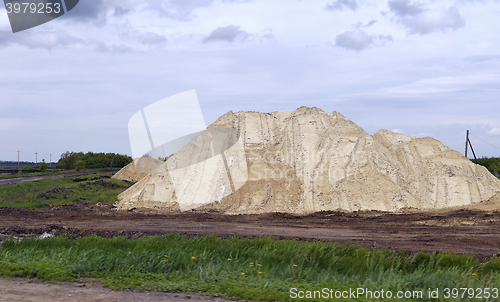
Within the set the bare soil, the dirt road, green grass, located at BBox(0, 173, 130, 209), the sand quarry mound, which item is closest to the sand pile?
green grass, located at BBox(0, 173, 130, 209)

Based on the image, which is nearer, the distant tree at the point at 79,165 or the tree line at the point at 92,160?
the distant tree at the point at 79,165

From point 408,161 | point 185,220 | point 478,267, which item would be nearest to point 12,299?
point 478,267

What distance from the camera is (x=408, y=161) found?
2786 cm

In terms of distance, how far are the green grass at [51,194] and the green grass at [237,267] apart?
57.1 feet

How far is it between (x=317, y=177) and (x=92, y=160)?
59.0 metres

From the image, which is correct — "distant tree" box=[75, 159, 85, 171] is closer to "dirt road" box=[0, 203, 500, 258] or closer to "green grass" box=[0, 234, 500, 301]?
"dirt road" box=[0, 203, 500, 258]

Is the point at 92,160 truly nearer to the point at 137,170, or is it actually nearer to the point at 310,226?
the point at 137,170

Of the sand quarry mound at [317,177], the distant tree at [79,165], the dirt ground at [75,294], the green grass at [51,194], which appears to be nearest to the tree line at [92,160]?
the distant tree at [79,165]

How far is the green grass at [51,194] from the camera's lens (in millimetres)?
26859

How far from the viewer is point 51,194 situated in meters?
28.9

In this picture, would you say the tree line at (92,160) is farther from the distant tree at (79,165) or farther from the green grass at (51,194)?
the green grass at (51,194)

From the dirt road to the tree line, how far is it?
170 feet

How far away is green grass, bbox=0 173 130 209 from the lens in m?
26.9

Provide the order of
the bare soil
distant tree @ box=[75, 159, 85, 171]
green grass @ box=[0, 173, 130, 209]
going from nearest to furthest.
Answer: the bare soil → green grass @ box=[0, 173, 130, 209] → distant tree @ box=[75, 159, 85, 171]
